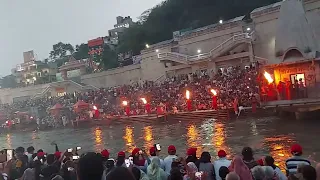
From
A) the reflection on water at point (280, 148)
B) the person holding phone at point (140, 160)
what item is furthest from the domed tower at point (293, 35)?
the person holding phone at point (140, 160)

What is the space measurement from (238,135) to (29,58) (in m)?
88.8

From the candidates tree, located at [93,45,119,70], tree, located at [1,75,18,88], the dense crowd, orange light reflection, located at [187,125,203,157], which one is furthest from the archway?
tree, located at [1,75,18,88]

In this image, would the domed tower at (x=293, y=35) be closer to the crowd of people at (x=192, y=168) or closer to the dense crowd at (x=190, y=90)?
the dense crowd at (x=190, y=90)

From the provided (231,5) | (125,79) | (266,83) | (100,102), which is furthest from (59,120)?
(231,5)

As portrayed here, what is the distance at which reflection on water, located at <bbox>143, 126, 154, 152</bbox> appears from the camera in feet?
67.4

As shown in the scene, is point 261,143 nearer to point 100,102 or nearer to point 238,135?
point 238,135

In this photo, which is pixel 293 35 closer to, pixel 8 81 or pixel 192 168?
pixel 192 168

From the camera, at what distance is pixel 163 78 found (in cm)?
4422

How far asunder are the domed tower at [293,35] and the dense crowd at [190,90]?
3938mm

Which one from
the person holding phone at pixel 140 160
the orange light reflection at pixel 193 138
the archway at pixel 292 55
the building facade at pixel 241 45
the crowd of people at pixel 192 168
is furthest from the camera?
the building facade at pixel 241 45

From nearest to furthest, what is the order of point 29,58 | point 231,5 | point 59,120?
point 59,120, point 231,5, point 29,58

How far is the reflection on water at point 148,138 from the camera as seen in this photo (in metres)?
20.5

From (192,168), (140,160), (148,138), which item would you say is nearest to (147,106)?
(148,138)

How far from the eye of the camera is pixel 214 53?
38188mm
